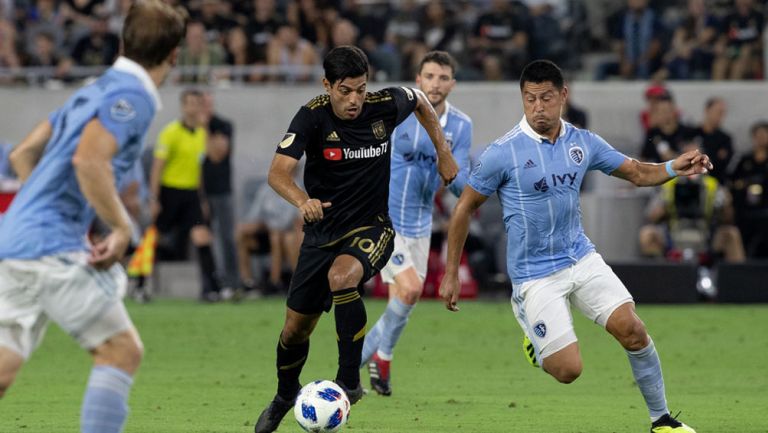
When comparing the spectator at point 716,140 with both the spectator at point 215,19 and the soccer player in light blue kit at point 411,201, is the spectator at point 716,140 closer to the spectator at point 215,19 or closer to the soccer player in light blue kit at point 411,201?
the spectator at point 215,19

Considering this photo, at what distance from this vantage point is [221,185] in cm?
1822

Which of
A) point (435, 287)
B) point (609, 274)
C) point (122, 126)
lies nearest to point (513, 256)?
point (609, 274)

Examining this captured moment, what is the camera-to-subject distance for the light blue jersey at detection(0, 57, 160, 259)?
589 cm

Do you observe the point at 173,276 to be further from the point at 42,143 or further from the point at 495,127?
the point at 42,143

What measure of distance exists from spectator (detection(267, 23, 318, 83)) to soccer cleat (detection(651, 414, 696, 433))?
12450 millimetres

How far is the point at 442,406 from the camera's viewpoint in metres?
9.57

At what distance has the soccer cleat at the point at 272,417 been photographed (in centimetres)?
824

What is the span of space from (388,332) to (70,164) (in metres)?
4.84

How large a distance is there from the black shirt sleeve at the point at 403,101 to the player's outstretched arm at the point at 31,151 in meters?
3.09

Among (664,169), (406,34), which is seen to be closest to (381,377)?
(664,169)

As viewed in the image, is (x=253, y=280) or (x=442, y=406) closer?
(x=442, y=406)

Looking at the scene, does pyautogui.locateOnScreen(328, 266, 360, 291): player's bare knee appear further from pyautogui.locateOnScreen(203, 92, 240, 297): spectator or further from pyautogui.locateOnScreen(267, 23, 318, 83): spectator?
pyautogui.locateOnScreen(267, 23, 318, 83): spectator

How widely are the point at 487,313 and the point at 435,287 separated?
1.64 m

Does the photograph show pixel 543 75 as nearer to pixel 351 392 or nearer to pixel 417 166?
pixel 351 392
